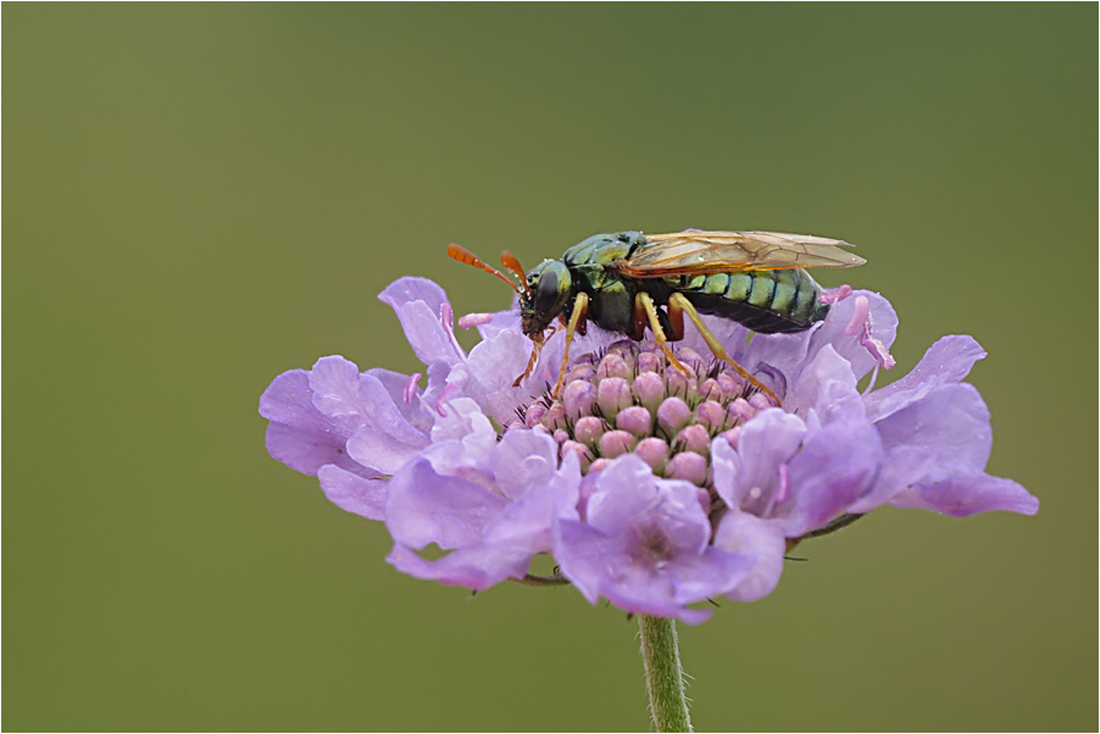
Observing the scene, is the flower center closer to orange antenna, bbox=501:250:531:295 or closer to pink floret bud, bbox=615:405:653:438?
pink floret bud, bbox=615:405:653:438

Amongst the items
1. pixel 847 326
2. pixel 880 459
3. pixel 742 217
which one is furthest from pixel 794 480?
pixel 742 217

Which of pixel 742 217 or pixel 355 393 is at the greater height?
pixel 742 217

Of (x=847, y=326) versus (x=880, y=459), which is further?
(x=847, y=326)

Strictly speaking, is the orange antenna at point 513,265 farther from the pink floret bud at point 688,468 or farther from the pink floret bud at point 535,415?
the pink floret bud at point 688,468

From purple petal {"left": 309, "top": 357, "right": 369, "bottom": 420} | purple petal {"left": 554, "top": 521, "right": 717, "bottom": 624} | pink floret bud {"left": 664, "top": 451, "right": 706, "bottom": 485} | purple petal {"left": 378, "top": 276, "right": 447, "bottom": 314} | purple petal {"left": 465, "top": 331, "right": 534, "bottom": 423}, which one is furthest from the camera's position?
purple petal {"left": 378, "top": 276, "right": 447, "bottom": 314}

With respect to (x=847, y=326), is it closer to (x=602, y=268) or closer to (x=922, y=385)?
(x=922, y=385)

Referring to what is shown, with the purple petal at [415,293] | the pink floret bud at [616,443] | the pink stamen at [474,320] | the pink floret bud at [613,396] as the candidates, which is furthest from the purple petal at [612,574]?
the purple petal at [415,293]

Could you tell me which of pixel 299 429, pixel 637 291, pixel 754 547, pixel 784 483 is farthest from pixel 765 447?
pixel 299 429

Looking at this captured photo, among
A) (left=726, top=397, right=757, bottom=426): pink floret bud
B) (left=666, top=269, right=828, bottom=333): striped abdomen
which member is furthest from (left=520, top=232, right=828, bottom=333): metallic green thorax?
(left=726, top=397, right=757, bottom=426): pink floret bud
